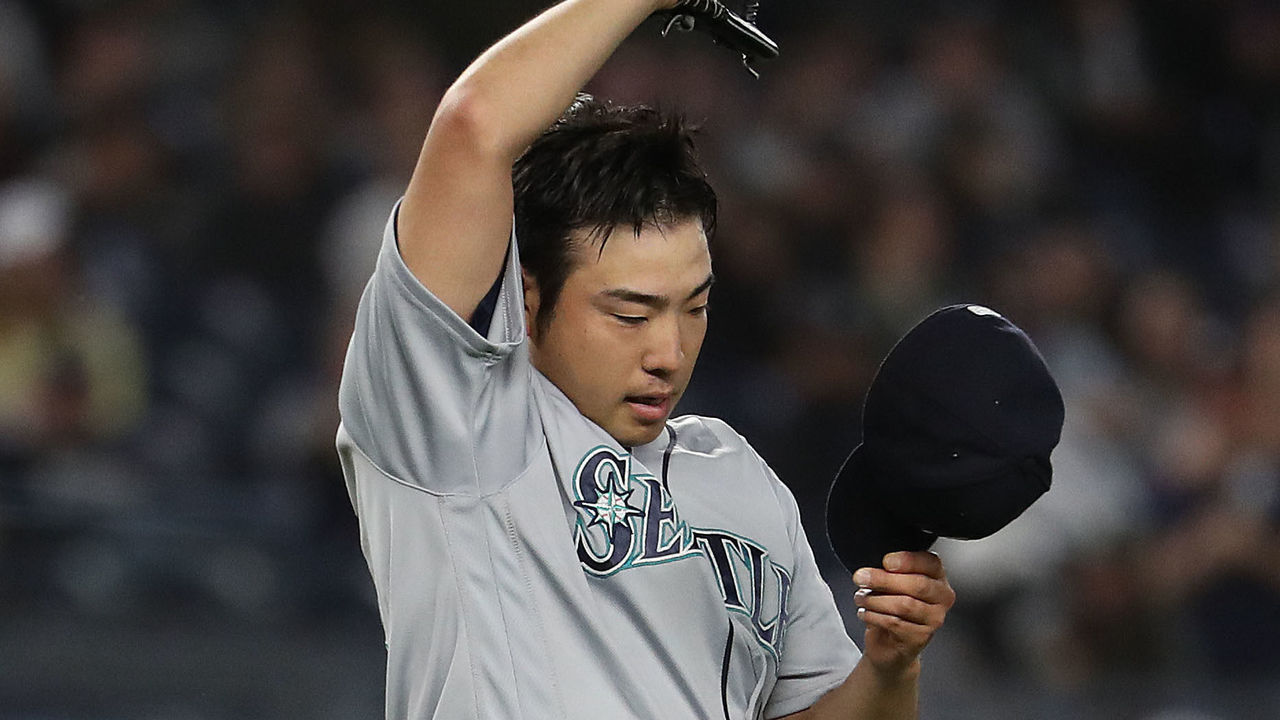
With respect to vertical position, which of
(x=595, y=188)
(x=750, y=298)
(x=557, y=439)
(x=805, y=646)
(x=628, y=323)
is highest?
(x=750, y=298)

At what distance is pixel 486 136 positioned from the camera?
1.33m

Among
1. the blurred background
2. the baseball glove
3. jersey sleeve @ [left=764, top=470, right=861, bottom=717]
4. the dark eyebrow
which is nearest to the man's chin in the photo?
the dark eyebrow

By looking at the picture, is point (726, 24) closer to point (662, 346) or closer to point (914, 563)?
point (662, 346)

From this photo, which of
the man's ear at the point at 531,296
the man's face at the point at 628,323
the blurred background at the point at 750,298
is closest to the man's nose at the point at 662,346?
the man's face at the point at 628,323

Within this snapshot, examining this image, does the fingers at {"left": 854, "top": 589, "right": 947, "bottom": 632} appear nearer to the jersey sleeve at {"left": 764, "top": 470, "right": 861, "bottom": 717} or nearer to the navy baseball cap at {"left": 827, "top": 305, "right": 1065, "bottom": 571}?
the navy baseball cap at {"left": 827, "top": 305, "right": 1065, "bottom": 571}

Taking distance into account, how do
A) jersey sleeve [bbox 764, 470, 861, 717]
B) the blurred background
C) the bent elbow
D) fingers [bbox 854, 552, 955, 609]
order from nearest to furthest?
the bent elbow → fingers [bbox 854, 552, 955, 609] → jersey sleeve [bbox 764, 470, 861, 717] → the blurred background

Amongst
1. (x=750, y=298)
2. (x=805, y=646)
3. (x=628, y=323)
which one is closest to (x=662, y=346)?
(x=628, y=323)

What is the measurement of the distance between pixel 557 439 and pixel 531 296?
0.46 feet

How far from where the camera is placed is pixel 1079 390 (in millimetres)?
4574

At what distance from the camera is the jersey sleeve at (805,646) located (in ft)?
5.72

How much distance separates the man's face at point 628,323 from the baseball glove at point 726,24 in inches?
7.2

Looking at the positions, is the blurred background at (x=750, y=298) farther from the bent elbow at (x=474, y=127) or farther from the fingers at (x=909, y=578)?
the bent elbow at (x=474, y=127)

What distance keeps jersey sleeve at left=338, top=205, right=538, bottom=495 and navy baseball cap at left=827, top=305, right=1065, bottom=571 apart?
0.32 m

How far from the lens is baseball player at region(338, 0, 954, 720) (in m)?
1.35
